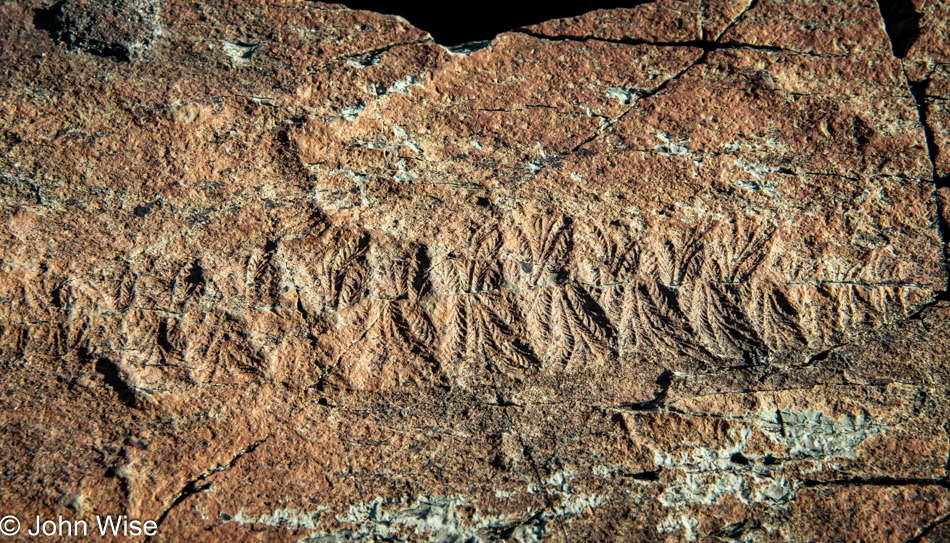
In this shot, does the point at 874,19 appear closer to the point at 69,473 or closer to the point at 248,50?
the point at 248,50

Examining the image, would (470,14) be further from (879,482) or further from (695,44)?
(879,482)

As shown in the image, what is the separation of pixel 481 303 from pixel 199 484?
0.94 m

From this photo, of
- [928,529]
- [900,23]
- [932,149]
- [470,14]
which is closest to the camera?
[928,529]

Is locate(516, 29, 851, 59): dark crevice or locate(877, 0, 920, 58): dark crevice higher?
locate(877, 0, 920, 58): dark crevice

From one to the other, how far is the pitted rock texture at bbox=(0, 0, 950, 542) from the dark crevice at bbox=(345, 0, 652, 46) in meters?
0.80

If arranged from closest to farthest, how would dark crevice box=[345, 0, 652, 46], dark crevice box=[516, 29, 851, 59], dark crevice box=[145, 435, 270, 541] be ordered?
dark crevice box=[145, 435, 270, 541]
dark crevice box=[516, 29, 851, 59]
dark crevice box=[345, 0, 652, 46]

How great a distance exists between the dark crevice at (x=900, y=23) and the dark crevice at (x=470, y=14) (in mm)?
1071

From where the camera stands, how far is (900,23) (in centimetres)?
191

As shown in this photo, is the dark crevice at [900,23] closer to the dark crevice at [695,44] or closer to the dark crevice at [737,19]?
the dark crevice at [695,44]

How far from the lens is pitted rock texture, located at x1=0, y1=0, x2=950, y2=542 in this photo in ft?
5.36

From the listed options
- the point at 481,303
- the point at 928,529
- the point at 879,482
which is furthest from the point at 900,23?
the point at 481,303

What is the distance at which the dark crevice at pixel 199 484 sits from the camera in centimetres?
160

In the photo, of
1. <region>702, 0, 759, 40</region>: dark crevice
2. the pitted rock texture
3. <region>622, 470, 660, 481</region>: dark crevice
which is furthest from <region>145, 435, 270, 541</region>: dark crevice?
<region>702, 0, 759, 40</region>: dark crevice

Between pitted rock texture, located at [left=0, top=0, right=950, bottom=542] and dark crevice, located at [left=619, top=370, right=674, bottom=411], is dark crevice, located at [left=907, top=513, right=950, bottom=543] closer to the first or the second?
pitted rock texture, located at [left=0, top=0, right=950, bottom=542]
